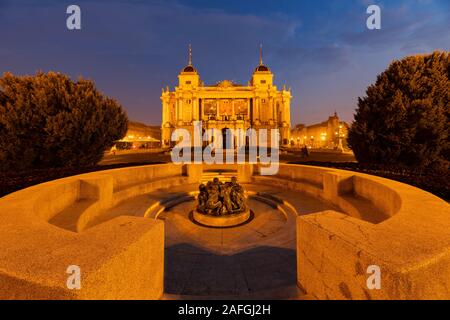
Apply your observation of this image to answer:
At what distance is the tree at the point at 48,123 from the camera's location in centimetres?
1234

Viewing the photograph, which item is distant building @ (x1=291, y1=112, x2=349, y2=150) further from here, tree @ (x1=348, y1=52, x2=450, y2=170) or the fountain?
the fountain

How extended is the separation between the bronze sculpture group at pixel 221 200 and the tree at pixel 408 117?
11003 millimetres

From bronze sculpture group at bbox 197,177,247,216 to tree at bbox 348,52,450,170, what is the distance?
1100 cm

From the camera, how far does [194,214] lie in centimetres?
834

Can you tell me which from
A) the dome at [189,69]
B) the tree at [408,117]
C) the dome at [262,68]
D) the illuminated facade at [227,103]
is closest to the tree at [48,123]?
the tree at [408,117]

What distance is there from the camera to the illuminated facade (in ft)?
227

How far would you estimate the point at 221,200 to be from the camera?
8211 millimetres

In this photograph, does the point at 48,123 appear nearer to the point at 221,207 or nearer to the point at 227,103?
the point at 221,207

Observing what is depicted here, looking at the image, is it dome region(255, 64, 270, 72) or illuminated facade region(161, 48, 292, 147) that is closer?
illuminated facade region(161, 48, 292, 147)

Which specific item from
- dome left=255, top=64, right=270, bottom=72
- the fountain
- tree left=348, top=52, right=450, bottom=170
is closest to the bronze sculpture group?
the fountain

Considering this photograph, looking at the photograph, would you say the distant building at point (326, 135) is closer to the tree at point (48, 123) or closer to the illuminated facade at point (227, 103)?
the illuminated facade at point (227, 103)
